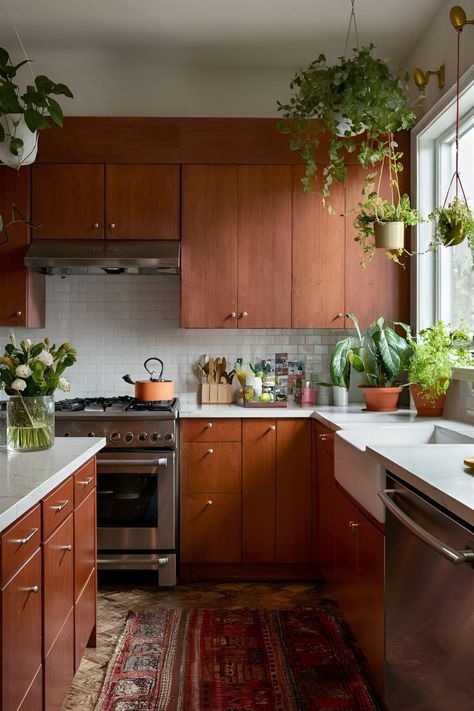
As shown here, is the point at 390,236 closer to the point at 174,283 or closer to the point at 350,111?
the point at 350,111

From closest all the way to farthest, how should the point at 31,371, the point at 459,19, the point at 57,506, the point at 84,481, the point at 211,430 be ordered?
the point at 57,506 < the point at 31,371 < the point at 84,481 < the point at 459,19 < the point at 211,430

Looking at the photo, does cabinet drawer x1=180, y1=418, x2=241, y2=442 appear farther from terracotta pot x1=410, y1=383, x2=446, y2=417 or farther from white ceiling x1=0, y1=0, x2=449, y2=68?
white ceiling x1=0, y1=0, x2=449, y2=68

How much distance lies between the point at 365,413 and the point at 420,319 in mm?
666

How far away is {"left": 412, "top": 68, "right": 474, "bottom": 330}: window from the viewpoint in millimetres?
3471

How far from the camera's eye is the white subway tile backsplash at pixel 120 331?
4301 mm

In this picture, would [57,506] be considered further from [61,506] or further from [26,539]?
[26,539]

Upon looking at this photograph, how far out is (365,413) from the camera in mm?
3674

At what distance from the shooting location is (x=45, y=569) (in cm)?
193

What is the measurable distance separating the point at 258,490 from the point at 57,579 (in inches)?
70.5

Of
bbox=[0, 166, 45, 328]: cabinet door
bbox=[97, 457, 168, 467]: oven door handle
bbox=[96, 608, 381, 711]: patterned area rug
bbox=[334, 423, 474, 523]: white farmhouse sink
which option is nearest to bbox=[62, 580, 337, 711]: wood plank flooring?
bbox=[96, 608, 381, 711]: patterned area rug

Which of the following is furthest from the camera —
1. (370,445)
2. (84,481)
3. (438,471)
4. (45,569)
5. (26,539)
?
(84,481)

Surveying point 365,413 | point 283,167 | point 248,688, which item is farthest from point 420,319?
point 248,688

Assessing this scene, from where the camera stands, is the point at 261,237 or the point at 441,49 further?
the point at 261,237

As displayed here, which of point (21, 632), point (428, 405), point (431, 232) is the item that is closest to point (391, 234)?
point (431, 232)
